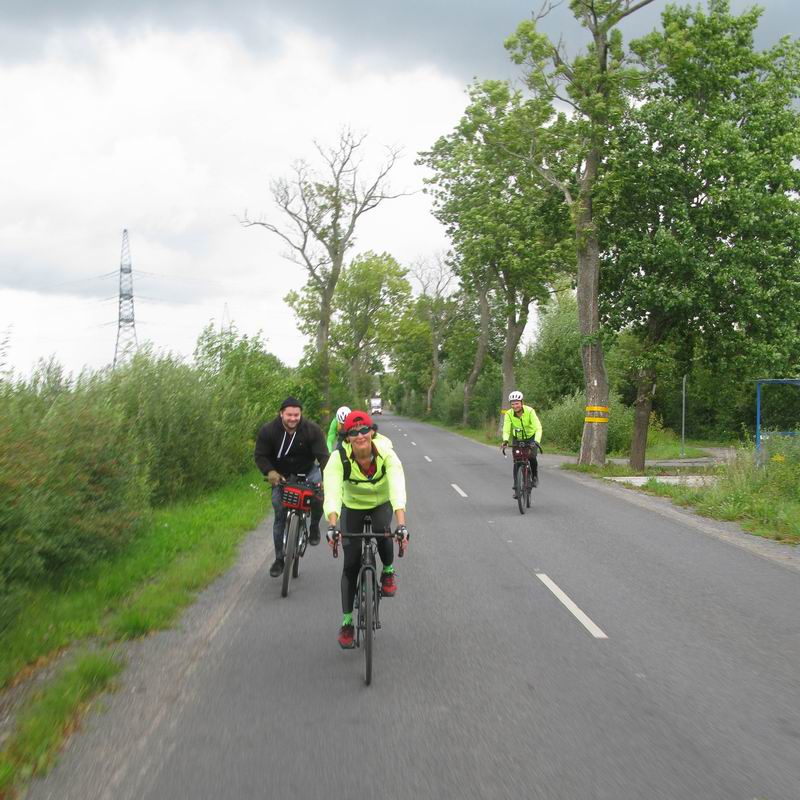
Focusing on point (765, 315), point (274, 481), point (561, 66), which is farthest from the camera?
point (561, 66)

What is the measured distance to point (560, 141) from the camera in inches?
877

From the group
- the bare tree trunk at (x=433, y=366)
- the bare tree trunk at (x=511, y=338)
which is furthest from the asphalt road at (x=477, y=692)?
the bare tree trunk at (x=433, y=366)

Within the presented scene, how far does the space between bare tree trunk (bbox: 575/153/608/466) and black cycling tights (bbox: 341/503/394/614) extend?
16947 millimetres

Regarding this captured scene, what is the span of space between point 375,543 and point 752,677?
2.60 meters

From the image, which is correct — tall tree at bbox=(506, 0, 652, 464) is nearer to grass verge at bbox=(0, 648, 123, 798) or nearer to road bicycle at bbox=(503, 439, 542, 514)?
road bicycle at bbox=(503, 439, 542, 514)

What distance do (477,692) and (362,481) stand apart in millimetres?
1631

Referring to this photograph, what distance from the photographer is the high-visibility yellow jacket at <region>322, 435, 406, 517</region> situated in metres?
5.62

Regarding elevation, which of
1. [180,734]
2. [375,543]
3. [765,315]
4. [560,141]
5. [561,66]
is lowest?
[180,734]

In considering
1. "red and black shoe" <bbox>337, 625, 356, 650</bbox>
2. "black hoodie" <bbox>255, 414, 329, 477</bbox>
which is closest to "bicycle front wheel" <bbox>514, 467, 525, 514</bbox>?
"black hoodie" <bbox>255, 414, 329, 477</bbox>

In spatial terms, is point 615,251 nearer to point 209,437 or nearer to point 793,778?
point 209,437

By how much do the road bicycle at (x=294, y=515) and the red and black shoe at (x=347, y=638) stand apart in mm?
2117

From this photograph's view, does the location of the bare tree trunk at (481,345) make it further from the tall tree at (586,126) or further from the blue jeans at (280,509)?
the blue jeans at (280,509)

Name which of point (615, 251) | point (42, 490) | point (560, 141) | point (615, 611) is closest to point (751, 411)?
point (615, 251)

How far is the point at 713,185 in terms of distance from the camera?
1969 centimetres
